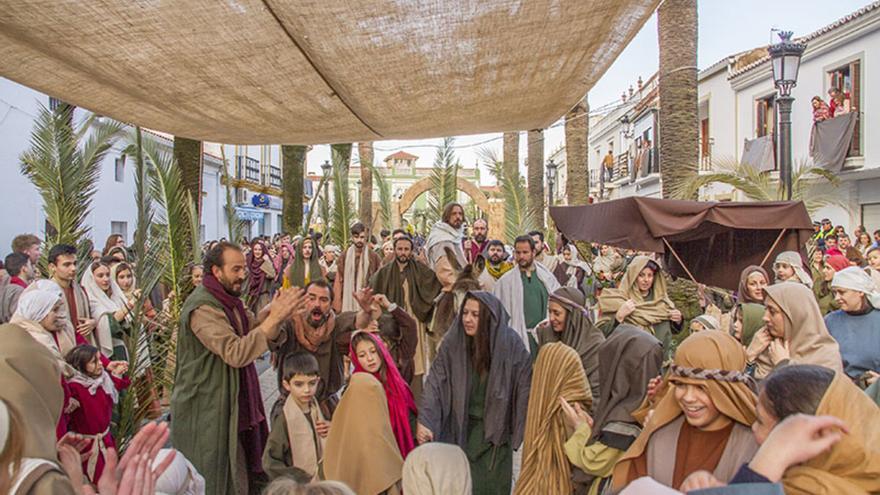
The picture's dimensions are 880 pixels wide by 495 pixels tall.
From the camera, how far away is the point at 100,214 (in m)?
22.5

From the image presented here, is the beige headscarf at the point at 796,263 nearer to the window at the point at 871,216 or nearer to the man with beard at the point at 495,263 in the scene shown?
the man with beard at the point at 495,263

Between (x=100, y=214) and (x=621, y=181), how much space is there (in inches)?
1014

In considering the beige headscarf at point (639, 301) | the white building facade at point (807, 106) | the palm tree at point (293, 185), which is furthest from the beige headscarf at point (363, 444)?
the palm tree at point (293, 185)

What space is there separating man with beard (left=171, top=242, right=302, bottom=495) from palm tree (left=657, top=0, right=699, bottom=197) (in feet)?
23.9

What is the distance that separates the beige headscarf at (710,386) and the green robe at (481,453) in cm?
154

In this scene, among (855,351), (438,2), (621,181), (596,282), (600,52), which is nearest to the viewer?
(438,2)

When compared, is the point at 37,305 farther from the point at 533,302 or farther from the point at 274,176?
the point at 274,176

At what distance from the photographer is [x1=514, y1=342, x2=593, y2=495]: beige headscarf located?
3.75 metres

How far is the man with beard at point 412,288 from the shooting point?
7047 millimetres

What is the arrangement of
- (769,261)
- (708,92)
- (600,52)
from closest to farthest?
1. (600,52)
2. (769,261)
3. (708,92)

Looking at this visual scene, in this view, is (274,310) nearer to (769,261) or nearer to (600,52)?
(600,52)

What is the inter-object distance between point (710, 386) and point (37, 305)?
153 inches

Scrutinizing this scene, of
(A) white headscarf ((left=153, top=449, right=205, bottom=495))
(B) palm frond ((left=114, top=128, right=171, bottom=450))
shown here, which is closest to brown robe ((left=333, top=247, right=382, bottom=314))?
(B) palm frond ((left=114, top=128, right=171, bottom=450))

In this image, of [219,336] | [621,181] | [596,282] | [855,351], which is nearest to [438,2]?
[219,336]
